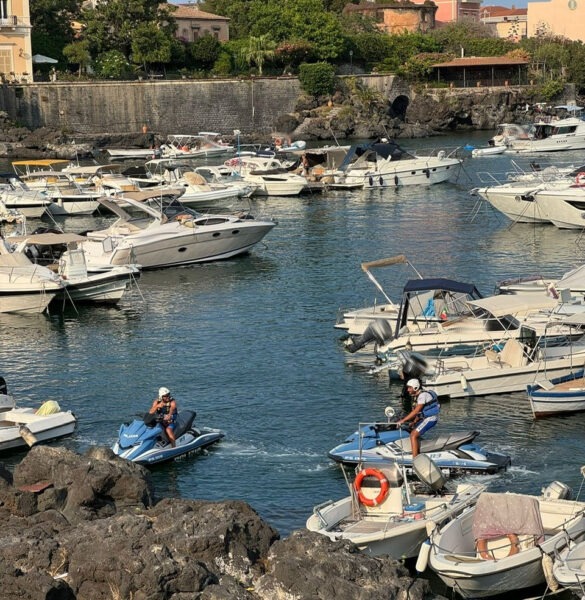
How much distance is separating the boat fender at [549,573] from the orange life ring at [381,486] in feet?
8.84

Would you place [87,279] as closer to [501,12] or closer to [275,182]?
[275,182]

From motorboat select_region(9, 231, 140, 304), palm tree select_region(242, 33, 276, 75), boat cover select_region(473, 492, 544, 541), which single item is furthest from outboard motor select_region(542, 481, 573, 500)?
palm tree select_region(242, 33, 276, 75)

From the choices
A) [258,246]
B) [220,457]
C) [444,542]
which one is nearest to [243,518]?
[444,542]

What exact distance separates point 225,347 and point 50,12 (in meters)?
70.8

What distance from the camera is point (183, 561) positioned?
52.7 feet

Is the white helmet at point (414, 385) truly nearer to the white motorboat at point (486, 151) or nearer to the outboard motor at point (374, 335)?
the outboard motor at point (374, 335)

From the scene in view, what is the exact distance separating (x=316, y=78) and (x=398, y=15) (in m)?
36.5

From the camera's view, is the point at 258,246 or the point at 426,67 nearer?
the point at 258,246

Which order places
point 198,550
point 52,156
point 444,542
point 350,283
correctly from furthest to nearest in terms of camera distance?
point 52,156 < point 350,283 < point 444,542 < point 198,550

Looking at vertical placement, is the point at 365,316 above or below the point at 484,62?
below

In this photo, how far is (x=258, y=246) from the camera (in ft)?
157

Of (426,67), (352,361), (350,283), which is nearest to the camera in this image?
(352,361)

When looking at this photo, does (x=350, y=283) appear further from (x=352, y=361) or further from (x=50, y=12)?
(x=50, y=12)

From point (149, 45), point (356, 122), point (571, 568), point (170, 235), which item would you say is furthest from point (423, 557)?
point (149, 45)
